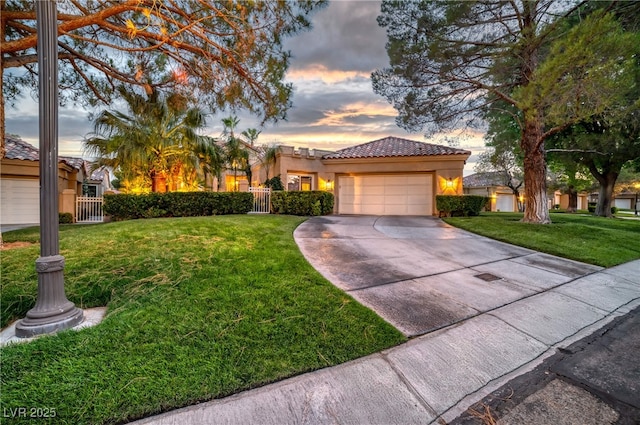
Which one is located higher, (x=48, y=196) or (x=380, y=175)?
(x=380, y=175)

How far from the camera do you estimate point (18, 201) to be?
12305 mm

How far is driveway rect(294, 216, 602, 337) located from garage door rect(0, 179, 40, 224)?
13.4m

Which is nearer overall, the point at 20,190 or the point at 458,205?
the point at 20,190

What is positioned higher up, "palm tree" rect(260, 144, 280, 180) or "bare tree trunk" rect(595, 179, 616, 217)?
"palm tree" rect(260, 144, 280, 180)

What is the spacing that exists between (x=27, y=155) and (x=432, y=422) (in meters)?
17.8

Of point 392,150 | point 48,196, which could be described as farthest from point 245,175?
point 48,196

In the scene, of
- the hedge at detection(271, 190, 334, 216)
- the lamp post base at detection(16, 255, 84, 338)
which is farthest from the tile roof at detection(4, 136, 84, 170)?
the lamp post base at detection(16, 255, 84, 338)

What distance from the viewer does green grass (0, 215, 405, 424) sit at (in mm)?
1911

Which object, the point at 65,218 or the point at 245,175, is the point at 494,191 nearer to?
the point at 245,175

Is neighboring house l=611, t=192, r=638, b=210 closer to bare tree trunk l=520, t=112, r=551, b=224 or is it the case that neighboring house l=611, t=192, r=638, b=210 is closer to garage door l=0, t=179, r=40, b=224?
bare tree trunk l=520, t=112, r=551, b=224

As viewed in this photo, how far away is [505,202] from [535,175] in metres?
26.9

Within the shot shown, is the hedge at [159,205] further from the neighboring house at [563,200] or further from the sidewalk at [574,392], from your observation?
the neighboring house at [563,200]

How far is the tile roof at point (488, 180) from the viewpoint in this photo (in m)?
28.1

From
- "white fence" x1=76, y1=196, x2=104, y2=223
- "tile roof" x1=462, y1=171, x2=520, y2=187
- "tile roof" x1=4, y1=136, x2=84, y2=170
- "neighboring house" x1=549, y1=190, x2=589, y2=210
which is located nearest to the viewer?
"tile roof" x1=4, y1=136, x2=84, y2=170
